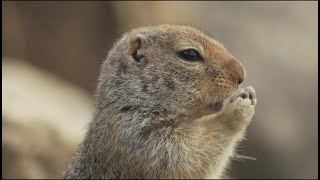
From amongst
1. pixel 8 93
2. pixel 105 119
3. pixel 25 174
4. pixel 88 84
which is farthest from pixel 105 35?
pixel 105 119

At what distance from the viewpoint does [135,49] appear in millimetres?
5824

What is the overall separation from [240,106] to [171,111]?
515 millimetres

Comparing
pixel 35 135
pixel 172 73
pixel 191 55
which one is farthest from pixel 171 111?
pixel 35 135

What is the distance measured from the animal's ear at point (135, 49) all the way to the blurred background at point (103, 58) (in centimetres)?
98

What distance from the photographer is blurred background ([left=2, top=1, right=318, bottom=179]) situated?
7898 millimetres

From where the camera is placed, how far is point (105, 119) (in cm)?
573

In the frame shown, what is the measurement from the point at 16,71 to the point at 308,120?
151 inches

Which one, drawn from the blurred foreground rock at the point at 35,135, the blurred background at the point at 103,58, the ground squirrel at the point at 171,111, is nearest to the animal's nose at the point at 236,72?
the ground squirrel at the point at 171,111

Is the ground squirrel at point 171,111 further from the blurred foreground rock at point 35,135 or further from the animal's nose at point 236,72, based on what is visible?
the blurred foreground rock at point 35,135

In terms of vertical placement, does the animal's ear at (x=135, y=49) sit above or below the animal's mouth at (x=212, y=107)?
above

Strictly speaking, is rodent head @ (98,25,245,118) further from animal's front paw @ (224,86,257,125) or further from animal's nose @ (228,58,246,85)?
animal's front paw @ (224,86,257,125)

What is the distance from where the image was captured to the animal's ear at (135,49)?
5.79 metres

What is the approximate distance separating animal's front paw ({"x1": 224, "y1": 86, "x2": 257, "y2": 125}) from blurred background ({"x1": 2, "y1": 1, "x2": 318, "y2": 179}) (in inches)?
46.9

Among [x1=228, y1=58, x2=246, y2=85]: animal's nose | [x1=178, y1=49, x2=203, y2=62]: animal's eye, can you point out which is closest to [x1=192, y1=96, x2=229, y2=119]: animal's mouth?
[x1=228, y1=58, x2=246, y2=85]: animal's nose
